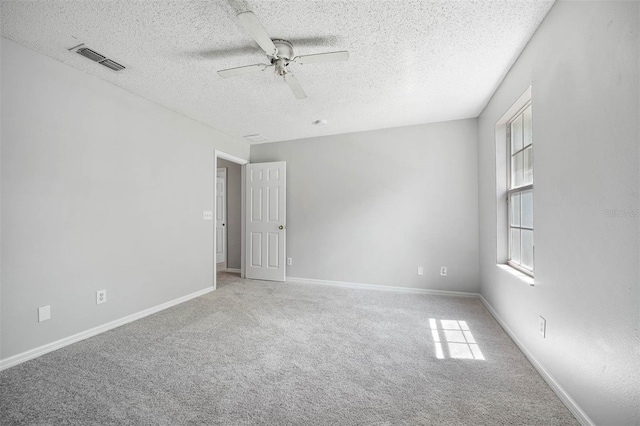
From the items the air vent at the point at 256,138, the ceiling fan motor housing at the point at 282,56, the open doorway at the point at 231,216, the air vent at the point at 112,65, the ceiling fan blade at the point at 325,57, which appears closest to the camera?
the ceiling fan blade at the point at 325,57

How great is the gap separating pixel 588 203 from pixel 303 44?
2.09 meters

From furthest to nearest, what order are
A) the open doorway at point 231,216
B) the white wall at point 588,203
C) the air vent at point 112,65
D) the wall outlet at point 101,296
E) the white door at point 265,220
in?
the open doorway at point 231,216 < the white door at point 265,220 < the wall outlet at point 101,296 < the air vent at point 112,65 < the white wall at point 588,203

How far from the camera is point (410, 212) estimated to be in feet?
13.1

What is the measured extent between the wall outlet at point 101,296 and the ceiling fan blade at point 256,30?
8.75 ft

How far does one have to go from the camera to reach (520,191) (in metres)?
2.56

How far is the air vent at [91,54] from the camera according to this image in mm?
2154

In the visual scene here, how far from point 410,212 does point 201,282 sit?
317 centimetres

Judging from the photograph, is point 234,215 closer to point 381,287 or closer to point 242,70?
point 381,287

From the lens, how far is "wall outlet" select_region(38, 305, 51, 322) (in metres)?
2.16

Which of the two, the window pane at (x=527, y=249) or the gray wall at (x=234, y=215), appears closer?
the window pane at (x=527, y=249)

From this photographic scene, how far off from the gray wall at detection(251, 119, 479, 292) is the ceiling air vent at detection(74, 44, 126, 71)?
8.51 ft

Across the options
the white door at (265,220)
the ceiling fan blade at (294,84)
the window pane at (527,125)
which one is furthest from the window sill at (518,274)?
the white door at (265,220)

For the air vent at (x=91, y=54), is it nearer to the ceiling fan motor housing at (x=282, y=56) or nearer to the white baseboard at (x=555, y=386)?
the ceiling fan motor housing at (x=282, y=56)

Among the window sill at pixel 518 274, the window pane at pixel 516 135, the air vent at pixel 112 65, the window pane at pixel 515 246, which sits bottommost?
the window sill at pixel 518 274
